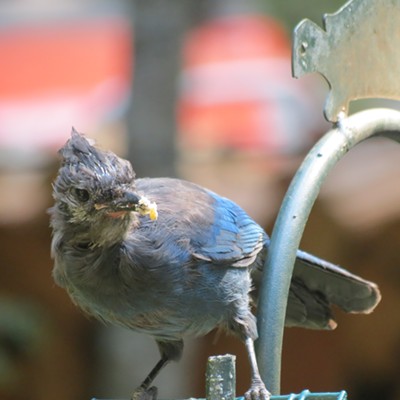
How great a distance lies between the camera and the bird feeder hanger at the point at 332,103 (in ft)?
13.2

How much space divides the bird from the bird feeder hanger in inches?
10.2

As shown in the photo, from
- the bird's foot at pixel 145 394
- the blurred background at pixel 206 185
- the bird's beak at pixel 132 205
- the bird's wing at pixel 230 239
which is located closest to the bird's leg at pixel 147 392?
the bird's foot at pixel 145 394

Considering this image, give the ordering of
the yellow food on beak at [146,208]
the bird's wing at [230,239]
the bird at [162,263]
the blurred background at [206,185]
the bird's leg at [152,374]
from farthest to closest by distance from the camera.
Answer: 1. the blurred background at [206,185]
2. the bird's leg at [152,374]
3. the bird's wing at [230,239]
4. the bird at [162,263]
5. the yellow food on beak at [146,208]

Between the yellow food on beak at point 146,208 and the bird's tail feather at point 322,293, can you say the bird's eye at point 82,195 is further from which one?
the bird's tail feather at point 322,293

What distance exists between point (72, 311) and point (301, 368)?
4.78 ft

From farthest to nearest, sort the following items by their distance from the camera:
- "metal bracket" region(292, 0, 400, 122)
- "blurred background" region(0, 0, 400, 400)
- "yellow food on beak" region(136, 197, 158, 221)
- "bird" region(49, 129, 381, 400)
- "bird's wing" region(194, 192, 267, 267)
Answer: "blurred background" region(0, 0, 400, 400) < "bird's wing" region(194, 192, 267, 267) < "bird" region(49, 129, 381, 400) < "yellow food on beak" region(136, 197, 158, 221) < "metal bracket" region(292, 0, 400, 122)

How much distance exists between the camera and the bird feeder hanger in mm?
4020

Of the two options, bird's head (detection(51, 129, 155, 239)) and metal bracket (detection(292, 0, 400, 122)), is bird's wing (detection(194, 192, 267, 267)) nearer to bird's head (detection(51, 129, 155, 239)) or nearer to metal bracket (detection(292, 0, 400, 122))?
bird's head (detection(51, 129, 155, 239))

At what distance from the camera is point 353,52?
420 centimetres

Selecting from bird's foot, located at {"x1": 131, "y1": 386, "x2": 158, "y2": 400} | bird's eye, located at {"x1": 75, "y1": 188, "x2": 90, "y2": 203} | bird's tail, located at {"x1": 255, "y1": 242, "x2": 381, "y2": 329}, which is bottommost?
bird's foot, located at {"x1": 131, "y1": 386, "x2": 158, "y2": 400}

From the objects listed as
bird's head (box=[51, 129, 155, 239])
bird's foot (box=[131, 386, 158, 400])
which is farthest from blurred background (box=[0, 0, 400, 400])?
bird's head (box=[51, 129, 155, 239])

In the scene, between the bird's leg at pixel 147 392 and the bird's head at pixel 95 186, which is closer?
the bird's head at pixel 95 186

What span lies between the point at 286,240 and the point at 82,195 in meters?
0.76

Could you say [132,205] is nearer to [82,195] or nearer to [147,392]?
[82,195]
